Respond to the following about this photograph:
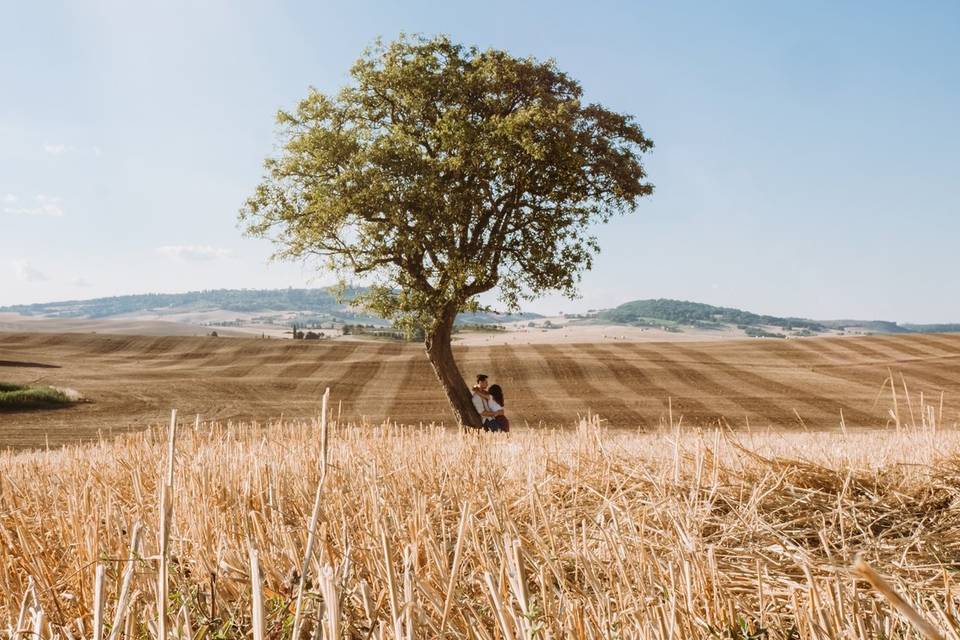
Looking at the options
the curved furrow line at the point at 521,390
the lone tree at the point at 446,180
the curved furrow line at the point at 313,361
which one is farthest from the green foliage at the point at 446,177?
the curved furrow line at the point at 313,361

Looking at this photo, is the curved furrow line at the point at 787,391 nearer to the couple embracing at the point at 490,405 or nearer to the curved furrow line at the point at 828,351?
the curved furrow line at the point at 828,351

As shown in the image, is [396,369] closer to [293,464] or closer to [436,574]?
[293,464]

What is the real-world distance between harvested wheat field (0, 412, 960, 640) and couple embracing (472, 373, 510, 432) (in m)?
11.1

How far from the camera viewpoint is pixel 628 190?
20.4m

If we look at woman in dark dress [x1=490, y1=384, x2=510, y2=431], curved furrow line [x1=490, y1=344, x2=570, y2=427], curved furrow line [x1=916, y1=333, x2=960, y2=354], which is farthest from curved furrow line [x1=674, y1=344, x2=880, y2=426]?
curved furrow line [x1=916, y1=333, x2=960, y2=354]

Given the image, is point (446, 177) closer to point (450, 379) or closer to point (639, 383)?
point (450, 379)

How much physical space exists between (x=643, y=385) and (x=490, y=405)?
27.5 metres

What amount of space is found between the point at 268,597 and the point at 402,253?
17339mm

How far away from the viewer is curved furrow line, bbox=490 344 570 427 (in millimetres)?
33625

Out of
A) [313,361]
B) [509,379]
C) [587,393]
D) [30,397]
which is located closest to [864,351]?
[587,393]

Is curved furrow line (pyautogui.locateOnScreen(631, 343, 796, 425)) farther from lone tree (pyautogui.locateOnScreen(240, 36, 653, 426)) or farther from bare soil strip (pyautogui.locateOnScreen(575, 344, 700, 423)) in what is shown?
lone tree (pyautogui.locateOnScreen(240, 36, 653, 426))

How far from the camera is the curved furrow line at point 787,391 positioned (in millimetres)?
32812

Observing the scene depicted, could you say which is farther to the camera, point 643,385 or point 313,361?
point 313,361

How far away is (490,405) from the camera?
→ 17.6 meters
